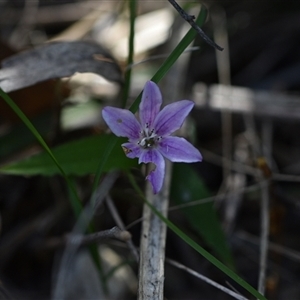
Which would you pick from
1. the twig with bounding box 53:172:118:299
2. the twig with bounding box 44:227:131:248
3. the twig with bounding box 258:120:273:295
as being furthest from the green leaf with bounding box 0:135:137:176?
the twig with bounding box 258:120:273:295

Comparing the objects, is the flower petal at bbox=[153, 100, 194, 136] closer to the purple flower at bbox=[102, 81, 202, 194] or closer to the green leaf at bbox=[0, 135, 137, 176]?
the purple flower at bbox=[102, 81, 202, 194]

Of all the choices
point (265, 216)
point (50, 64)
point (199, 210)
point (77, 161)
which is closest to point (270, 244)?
point (265, 216)

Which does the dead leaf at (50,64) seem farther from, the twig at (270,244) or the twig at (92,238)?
the twig at (270,244)

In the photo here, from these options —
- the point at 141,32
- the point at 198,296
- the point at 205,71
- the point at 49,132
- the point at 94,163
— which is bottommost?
the point at 198,296

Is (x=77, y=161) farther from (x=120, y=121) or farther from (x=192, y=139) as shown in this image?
(x=192, y=139)

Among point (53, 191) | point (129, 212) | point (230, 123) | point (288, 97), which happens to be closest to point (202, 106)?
point (230, 123)

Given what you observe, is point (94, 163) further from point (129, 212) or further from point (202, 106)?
point (202, 106)
